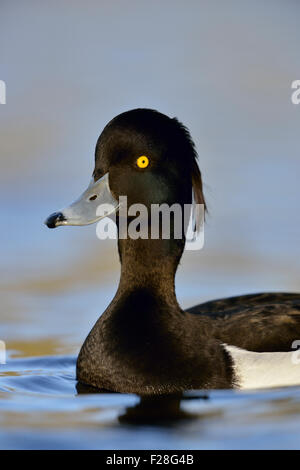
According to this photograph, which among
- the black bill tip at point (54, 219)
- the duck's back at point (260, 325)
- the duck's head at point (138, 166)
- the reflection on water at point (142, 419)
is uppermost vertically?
the duck's head at point (138, 166)

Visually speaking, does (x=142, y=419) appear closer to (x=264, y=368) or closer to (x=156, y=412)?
(x=156, y=412)

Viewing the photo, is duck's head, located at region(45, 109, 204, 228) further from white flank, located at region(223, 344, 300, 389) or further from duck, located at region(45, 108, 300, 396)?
white flank, located at region(223, 344, 300, 389)

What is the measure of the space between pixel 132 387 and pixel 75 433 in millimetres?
764

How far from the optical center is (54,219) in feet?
23.1

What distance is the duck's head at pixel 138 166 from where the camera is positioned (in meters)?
7.07

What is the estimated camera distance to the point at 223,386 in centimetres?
691

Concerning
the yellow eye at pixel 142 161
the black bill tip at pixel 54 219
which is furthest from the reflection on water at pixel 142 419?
the yellow eye at pixel 142 161

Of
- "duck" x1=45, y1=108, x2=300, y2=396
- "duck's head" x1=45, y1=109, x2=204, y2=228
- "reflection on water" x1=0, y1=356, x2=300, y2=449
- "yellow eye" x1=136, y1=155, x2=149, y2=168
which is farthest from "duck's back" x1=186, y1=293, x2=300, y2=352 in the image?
"yellow eye" x1=136, y1=155, x2=149, y2=168

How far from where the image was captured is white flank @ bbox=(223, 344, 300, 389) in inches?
274

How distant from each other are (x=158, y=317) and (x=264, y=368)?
0.70 metres

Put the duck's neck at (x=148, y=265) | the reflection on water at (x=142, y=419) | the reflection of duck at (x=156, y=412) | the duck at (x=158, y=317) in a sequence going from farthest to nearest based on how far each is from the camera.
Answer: the duck's neck at (x=148, y=265), the duck at (x=158, y=317), the reflection of duck at (x=156, y=412), the reflection on water at (x=142, y=419)

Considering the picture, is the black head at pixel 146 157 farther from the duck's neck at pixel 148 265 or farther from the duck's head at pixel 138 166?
the duck's neck at pixel 148 265

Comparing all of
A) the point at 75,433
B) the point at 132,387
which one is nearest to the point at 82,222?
the point at 132,387

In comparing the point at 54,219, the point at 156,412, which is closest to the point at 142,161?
the point at 54,219
